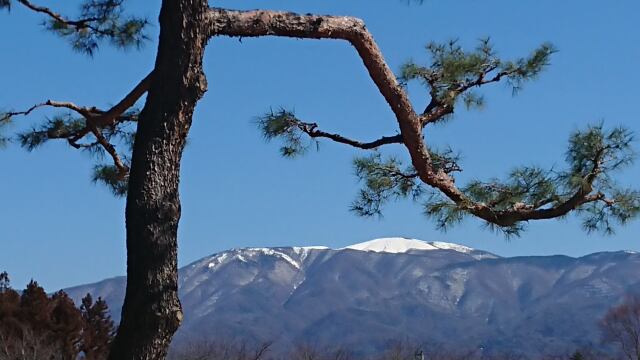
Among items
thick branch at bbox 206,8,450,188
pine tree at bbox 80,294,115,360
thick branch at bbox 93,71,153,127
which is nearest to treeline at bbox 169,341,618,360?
pine tree at bbox 80,294,115,360

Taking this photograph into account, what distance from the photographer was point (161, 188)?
338 centimetres

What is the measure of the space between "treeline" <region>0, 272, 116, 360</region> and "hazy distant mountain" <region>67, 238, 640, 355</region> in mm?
90360

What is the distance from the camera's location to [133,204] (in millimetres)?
3377

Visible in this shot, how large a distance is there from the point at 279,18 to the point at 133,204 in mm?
891

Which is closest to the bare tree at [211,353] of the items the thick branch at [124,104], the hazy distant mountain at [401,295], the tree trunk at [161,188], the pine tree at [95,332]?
the pine tree at [95,332]

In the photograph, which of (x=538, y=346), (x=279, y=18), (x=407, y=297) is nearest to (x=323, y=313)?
(x=407, y=297)

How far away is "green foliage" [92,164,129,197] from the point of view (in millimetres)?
6648

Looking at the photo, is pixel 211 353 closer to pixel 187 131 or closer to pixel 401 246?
pixel 187 131

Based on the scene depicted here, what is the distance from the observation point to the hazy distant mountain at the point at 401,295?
11450 cm

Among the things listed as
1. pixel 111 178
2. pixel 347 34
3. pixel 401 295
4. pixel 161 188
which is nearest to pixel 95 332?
pixel 111 178

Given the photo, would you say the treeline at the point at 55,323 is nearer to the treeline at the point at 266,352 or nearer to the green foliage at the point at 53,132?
the treeline at the point at 266,352

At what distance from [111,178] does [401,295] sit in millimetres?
129642

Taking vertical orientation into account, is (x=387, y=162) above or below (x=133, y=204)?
above

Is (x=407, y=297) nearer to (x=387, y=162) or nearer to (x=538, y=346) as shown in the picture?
(x=538, y=346)
